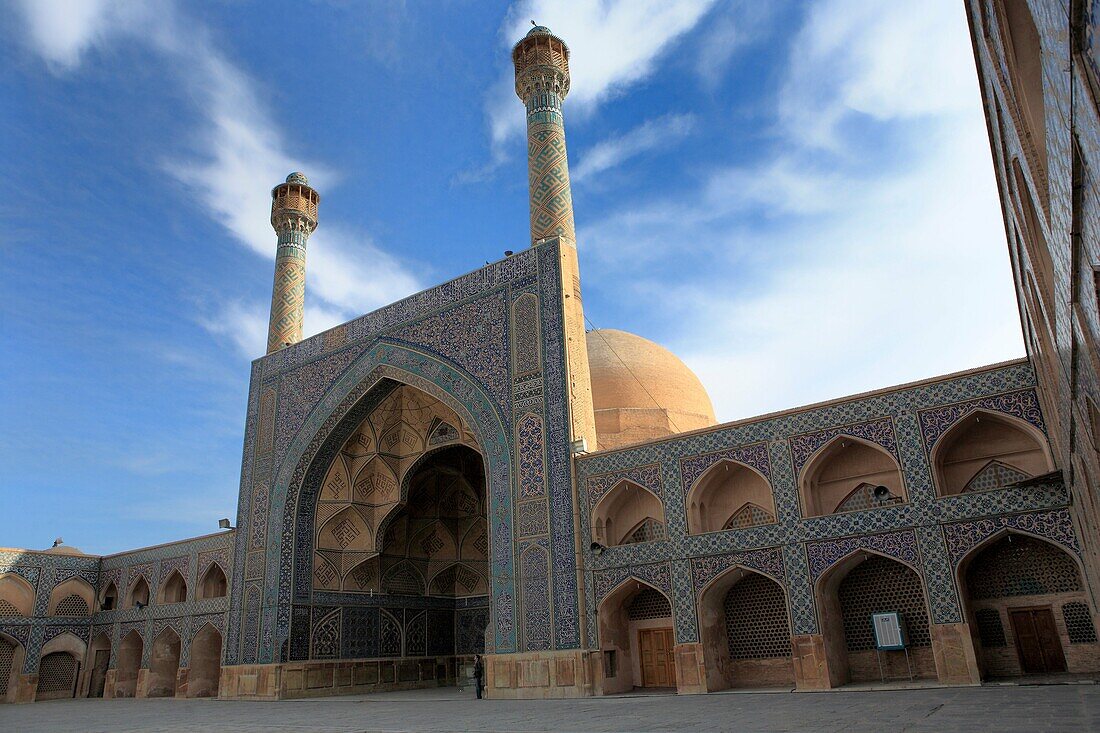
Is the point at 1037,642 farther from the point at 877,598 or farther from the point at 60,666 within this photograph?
the point at 60,666

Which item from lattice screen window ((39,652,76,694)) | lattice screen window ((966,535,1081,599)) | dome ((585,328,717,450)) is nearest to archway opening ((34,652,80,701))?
lattice screen window ((39,652,76,694))

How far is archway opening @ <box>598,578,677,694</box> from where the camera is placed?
29.4 ft

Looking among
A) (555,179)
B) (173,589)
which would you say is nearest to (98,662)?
(173,589)

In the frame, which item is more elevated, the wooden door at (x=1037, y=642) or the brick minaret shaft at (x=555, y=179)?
the brick minaret shaft at (x=555, y=179)

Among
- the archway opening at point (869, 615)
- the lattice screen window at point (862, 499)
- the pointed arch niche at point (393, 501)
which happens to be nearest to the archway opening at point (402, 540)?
the pointed arch niche at point (393, 501)

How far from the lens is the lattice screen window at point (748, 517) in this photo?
9.04 meters

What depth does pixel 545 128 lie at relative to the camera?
1188cm

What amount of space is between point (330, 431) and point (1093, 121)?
11819 mm

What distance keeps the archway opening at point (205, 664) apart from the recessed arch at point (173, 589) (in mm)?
1383

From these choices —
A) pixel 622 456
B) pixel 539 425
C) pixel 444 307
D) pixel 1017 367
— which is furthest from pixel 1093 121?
pixel 444 307

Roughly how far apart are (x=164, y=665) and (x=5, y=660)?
3256 mm

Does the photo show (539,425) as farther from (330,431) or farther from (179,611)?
(179,611)

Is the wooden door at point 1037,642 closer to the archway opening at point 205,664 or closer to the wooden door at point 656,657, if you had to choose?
the wooden door at point 656,657

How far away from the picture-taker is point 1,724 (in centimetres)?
837
